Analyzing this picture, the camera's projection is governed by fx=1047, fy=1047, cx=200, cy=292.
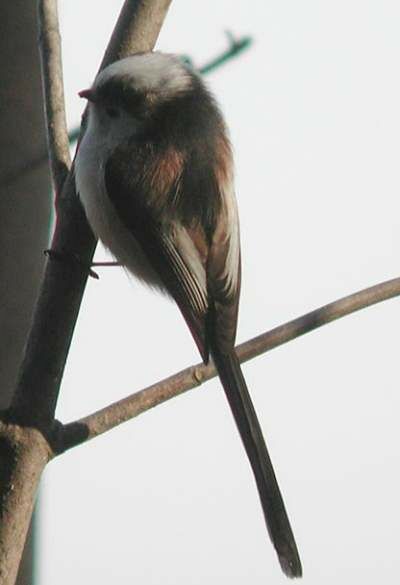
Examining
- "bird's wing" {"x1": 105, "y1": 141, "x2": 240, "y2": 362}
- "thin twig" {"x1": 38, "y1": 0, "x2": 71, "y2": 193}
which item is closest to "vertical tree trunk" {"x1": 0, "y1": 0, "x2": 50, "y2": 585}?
"thin twig" {"x1": 38, "y1": 0, "x2": 71, "y2": 193}

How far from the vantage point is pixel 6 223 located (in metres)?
1.80

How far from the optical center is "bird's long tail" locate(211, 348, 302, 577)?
1.96 meters

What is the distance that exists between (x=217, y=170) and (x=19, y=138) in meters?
0.59

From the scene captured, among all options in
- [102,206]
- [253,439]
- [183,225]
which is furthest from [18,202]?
[253,439]

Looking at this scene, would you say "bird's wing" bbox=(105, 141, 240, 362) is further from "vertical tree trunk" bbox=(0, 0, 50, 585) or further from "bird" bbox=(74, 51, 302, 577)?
"vertical tree trunk" bbox=(0, 0, 50, 585)

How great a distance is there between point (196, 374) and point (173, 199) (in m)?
0.64

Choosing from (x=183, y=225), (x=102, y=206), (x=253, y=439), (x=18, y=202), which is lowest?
(x=253, y=439)

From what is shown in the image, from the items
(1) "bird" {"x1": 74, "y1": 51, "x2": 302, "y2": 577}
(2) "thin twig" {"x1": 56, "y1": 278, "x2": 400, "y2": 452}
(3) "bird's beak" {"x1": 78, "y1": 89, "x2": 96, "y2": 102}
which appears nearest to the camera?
(2) "thin twig" {"x1": 56, "y1": 278, "x2": 400, "y2": 452}

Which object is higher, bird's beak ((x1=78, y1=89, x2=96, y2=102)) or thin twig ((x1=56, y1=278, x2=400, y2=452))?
bird's beak ((x1=78, y1=89, x2=96, y2=102))

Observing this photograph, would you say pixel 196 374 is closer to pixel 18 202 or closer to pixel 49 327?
pixel 49 327

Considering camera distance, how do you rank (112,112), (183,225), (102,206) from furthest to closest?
(112,112) → (183,225) → (102,206)

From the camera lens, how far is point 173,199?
91.0 inches

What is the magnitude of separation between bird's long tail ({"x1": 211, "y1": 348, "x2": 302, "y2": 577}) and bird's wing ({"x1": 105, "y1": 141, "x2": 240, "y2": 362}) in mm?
191

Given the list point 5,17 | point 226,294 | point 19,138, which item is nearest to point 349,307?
point 226,294
